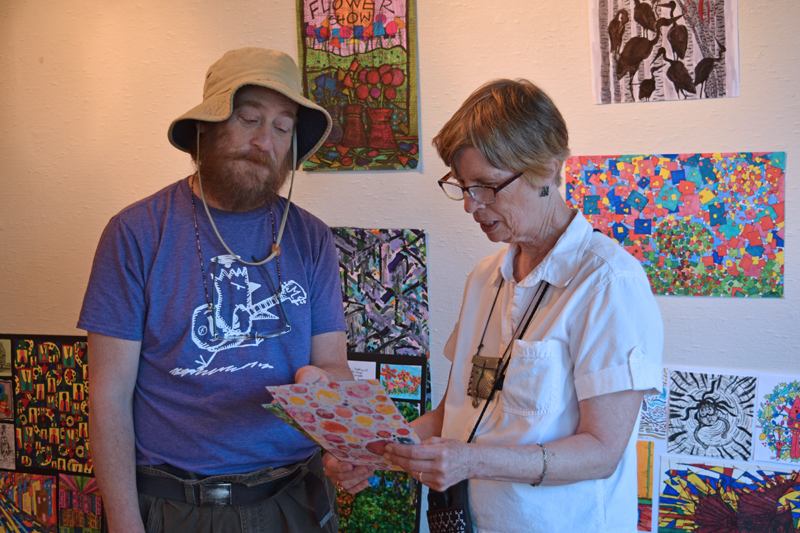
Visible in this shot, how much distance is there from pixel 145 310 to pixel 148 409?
23 centimetres

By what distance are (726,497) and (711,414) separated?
0.91ft

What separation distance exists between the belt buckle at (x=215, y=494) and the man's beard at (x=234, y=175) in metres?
0.65

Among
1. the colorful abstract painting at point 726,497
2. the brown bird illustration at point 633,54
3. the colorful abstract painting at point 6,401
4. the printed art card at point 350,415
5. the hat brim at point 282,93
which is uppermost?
the brown bird illustration at point 633,54

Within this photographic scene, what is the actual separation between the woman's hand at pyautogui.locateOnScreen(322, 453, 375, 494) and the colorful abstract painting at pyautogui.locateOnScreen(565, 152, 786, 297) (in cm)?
122

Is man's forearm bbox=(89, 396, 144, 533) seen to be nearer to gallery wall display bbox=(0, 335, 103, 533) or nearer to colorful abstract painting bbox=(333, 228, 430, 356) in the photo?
Result: colorful abstract painting bbox=(333, 228, 430, 356)

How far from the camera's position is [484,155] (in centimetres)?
128

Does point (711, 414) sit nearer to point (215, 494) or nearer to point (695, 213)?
point (695, 213)

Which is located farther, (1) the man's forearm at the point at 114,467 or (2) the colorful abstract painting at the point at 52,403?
(2) the colorful abstract painting at the point at 52,403

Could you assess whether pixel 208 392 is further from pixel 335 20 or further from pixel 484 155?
pixel 335 20

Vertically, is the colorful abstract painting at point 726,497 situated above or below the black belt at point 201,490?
below

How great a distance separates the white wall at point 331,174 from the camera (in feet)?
6.43

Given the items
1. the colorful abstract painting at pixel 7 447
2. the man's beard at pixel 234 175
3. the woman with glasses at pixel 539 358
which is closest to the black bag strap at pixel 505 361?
the woman with glasses at pixel 539 358

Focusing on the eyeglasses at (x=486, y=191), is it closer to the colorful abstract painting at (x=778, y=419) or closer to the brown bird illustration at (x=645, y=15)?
the brown bird illustration at (x=645, y=15)

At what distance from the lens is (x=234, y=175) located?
1.44 meters
